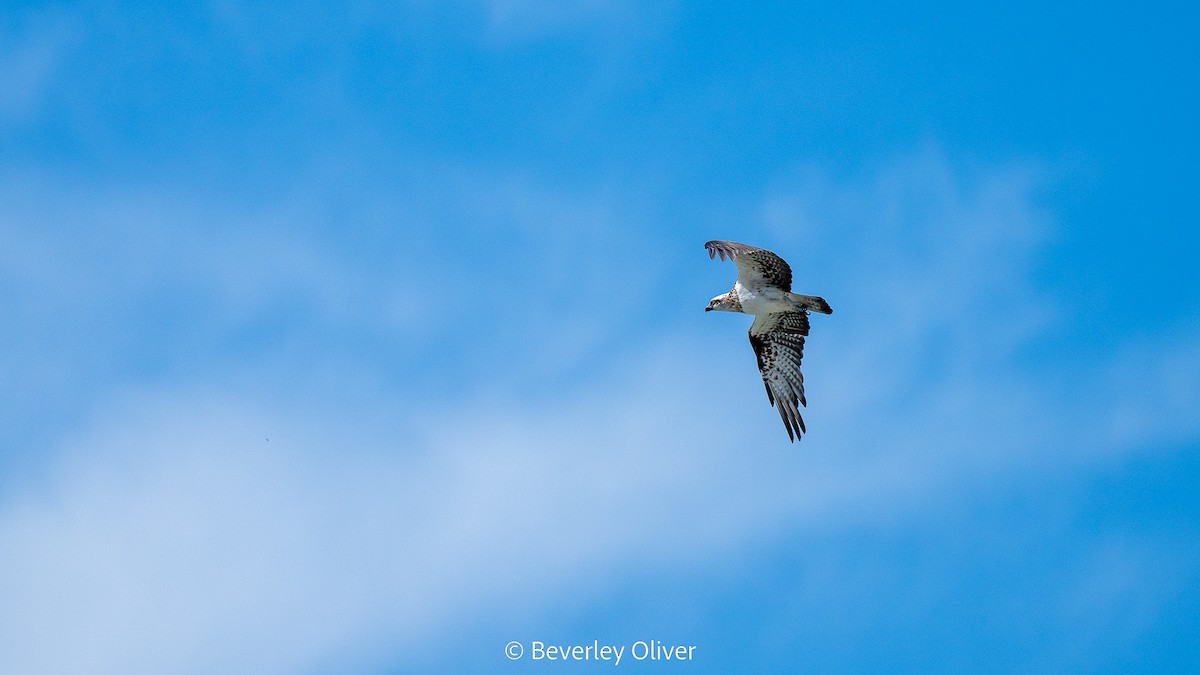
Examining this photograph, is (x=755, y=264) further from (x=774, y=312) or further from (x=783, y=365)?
(x=783, y=365)

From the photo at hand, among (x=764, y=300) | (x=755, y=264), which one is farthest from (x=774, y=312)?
(x=755, y=264)

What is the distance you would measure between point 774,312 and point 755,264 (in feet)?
6.28

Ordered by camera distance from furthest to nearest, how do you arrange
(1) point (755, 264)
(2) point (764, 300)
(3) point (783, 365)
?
(3) point (783, 365) → (2) point (764, 300) → (1) point (755, 264)

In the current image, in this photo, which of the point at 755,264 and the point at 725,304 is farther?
the point at 725,304

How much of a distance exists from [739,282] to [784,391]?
3159 mm

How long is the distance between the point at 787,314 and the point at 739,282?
1728 mm

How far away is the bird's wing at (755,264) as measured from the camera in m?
23.2

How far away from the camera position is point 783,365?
2681cm

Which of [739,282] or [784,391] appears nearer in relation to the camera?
[739,282]

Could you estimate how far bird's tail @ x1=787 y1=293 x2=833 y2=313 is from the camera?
24438mm

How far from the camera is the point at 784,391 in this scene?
2683 centimetres

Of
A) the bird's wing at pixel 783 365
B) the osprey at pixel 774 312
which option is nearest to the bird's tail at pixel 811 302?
the osprey at pixel 774 312

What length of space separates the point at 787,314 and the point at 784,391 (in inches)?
69.1

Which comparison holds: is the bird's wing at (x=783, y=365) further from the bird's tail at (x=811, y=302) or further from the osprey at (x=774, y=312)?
the bird's tail at (x=811, y=302)
